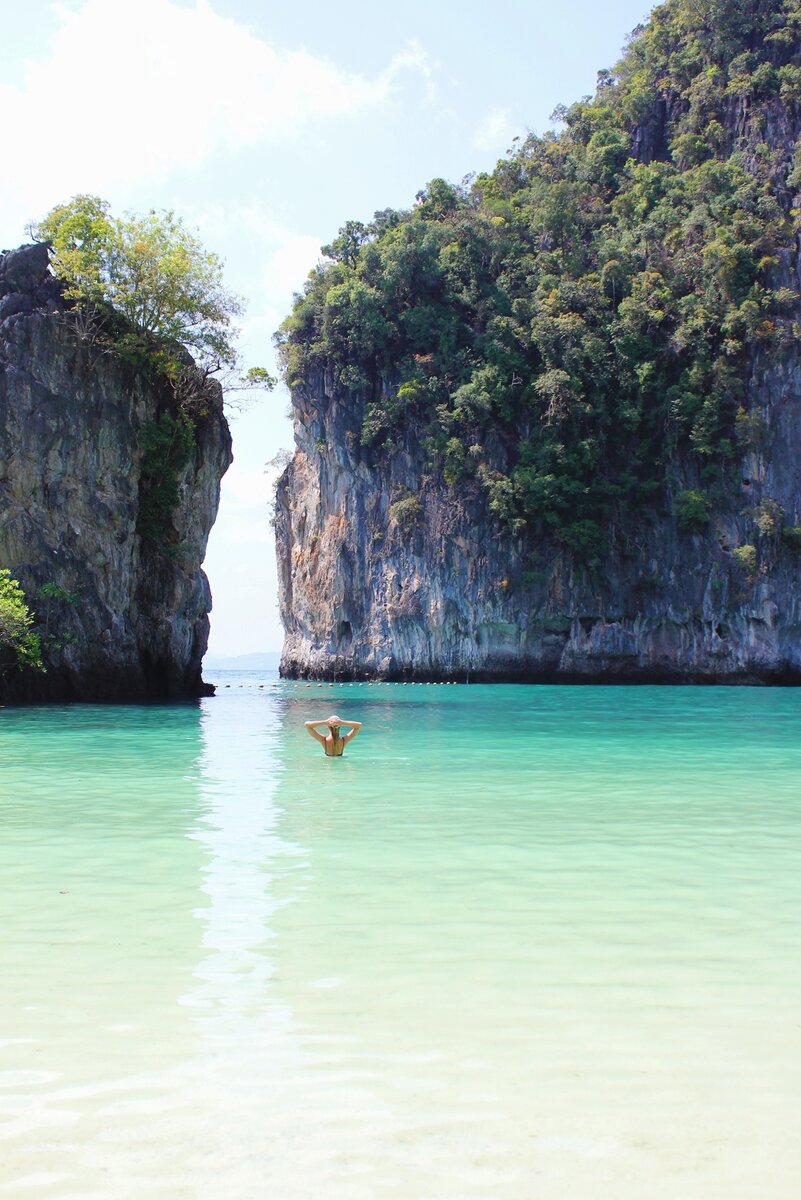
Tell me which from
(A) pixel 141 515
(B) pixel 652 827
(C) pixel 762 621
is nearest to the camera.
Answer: (B) pixel 652 827

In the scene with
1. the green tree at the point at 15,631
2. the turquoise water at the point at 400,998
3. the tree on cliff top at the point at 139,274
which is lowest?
the turquoise water at the point at 400,998

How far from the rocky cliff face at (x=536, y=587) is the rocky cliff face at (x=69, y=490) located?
18057 mm

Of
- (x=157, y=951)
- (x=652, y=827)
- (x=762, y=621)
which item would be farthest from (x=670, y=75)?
(x=157, y=951)

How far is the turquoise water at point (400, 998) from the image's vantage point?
2.90 meters

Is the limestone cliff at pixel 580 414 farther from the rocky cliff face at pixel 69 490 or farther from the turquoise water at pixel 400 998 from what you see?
the turquoise water at pixel 400 998

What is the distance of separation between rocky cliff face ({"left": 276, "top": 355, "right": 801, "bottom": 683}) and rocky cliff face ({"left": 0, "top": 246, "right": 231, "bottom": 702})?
1806cm

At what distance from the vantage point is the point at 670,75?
5206 centimetres

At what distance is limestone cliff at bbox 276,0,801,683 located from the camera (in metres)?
42.9

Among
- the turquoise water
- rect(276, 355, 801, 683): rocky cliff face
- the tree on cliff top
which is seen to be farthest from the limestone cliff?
the turquoise water

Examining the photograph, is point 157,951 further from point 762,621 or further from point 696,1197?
point 762,621

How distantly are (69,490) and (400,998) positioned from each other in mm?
24291

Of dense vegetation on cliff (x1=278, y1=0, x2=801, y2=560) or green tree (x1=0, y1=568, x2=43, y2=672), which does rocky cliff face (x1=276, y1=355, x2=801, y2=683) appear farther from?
green tree (x1=0, y1=568, x2=43, y2=672)

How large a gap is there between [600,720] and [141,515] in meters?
14.5

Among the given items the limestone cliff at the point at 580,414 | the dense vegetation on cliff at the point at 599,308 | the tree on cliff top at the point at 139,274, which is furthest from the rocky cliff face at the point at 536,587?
the tree on cliff top at the point at 139,274
